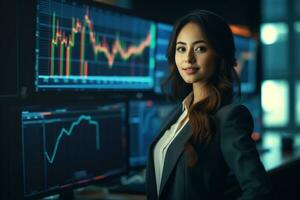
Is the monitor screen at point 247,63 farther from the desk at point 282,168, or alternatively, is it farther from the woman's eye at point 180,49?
the woman's eye at point 180,49

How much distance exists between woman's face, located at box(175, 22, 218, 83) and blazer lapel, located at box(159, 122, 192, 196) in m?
0.14

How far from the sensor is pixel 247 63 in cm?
354

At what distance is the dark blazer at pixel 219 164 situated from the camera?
1.28m

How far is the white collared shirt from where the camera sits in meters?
1.51

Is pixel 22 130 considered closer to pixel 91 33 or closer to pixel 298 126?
pixel 91 33

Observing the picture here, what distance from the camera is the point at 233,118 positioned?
4.50ft

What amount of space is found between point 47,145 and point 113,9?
718 mm

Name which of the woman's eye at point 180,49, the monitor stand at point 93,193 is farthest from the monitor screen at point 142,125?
the woman's eye at point 180,49

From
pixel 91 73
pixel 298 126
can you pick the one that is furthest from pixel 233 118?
pixel 298 126

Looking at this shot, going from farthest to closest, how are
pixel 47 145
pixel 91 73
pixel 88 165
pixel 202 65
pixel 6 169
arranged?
pixel 91 73 → pixel 88 165 → pixel 47 145 → pixel 6 169 → pixel 202 65

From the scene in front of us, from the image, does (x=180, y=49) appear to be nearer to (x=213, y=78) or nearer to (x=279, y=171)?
(x=213, y=78)

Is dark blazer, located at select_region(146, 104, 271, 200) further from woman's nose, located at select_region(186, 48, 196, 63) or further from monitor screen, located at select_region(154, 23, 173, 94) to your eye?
monitor screen, located at select_region(154, 23, 173, 94)

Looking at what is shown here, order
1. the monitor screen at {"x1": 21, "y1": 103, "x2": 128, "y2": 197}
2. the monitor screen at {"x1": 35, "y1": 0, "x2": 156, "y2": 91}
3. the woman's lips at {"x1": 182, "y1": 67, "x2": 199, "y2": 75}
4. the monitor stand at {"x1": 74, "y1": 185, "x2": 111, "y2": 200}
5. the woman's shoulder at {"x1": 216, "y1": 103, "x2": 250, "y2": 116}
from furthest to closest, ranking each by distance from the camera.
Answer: the monitor stand at {"x1": 74, "y1": 185, "x2": 111, "y2": 200}
the monitor screen at {"x1": 35, "y1": 0, "x2": 156, "y2": 91}
the monitor screen at {"x1": 21, "y1": 103, "x2": 128, "y2": 197}
the woman's lips at {"x1": 182, "y1": 67, "x2": 199, "y2": 75}
the woman's shoulder at {"x1": 216, "y1": 103, "x2": 250, "y2": 116}

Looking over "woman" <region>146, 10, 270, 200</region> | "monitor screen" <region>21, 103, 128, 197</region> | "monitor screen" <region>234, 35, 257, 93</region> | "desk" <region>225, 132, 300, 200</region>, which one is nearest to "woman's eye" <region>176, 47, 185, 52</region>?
"woman" <region>146, 10, 270, 200</region>
